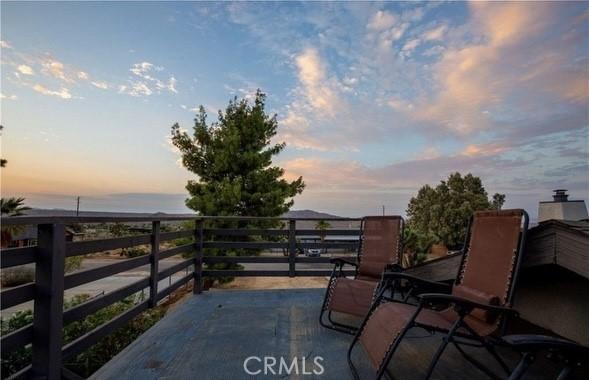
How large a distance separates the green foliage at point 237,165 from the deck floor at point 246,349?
20.8ft

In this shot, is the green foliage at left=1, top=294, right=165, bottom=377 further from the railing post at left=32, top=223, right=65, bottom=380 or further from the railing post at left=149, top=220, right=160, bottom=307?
the railing post at left=32, top=223, right=65, bottom=380

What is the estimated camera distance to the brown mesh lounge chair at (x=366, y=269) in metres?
2.81

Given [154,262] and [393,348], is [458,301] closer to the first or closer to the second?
[393,348]

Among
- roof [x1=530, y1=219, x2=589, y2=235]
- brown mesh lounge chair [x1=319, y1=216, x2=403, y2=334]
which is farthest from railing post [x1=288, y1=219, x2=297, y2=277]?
roof [x1=530, y1=219, x2=589, y2=235]

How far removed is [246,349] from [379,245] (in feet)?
5.36

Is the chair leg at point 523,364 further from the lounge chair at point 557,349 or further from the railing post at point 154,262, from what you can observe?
the railing post at point 154,262

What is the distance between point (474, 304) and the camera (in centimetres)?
153

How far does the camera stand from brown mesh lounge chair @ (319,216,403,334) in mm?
2812

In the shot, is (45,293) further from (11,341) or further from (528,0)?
(528,0)

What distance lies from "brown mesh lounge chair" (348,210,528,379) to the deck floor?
252mm

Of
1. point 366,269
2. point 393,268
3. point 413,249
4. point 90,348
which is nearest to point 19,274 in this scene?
point 90,348

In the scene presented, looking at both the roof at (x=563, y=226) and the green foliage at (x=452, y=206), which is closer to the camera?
the roof at (x=563, y=226)

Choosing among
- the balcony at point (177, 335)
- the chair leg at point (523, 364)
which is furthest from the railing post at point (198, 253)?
the chair leg at point (523, 364)

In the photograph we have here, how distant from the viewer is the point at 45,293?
1.75m
